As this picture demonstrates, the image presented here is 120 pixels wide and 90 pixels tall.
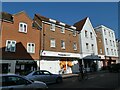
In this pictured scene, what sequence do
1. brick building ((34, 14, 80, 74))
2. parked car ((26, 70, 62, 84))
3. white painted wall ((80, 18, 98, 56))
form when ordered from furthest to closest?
white painted wall ((80, 18, 98, 56)) < brick building ((34, 14, 80, 74)) < parked car ((26, 70, 62, 84))

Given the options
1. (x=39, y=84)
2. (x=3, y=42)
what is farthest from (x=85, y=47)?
(x=39, y=84)

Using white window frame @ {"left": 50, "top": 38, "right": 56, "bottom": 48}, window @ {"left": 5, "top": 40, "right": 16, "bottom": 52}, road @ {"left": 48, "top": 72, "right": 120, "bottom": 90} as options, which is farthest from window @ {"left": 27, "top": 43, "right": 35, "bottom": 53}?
road @ {"left": 48, "top": 72, "right": 120, "bottom": 90}

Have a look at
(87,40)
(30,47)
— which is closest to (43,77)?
(30,47)

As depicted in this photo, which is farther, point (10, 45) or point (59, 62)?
point (59, 62)

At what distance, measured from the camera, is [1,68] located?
19.6 meters

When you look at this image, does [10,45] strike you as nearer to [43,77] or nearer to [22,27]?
[22,27]

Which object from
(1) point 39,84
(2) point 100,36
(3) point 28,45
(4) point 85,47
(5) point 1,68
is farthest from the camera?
(2) point 100,36

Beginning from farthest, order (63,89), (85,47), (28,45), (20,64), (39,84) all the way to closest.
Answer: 1. (85,47)
2. (28,45)
3. (20,64)
4. (63,89)
5. (39,84)

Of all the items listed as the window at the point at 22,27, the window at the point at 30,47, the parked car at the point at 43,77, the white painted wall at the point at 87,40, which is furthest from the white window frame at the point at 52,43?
the parked car at the point at 43,77

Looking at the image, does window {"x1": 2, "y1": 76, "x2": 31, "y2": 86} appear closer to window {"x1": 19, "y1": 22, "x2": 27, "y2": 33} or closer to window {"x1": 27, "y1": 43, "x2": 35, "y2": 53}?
window {"x1": 27, "y1": 43, "x2": 35, "y2": 53}

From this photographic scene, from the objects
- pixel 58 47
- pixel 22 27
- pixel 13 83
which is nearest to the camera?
pixel 13 83

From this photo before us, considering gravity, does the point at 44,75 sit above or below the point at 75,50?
below

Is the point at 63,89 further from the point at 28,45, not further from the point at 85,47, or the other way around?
the point at 85,47

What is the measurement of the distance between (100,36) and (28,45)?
80.9 ft
